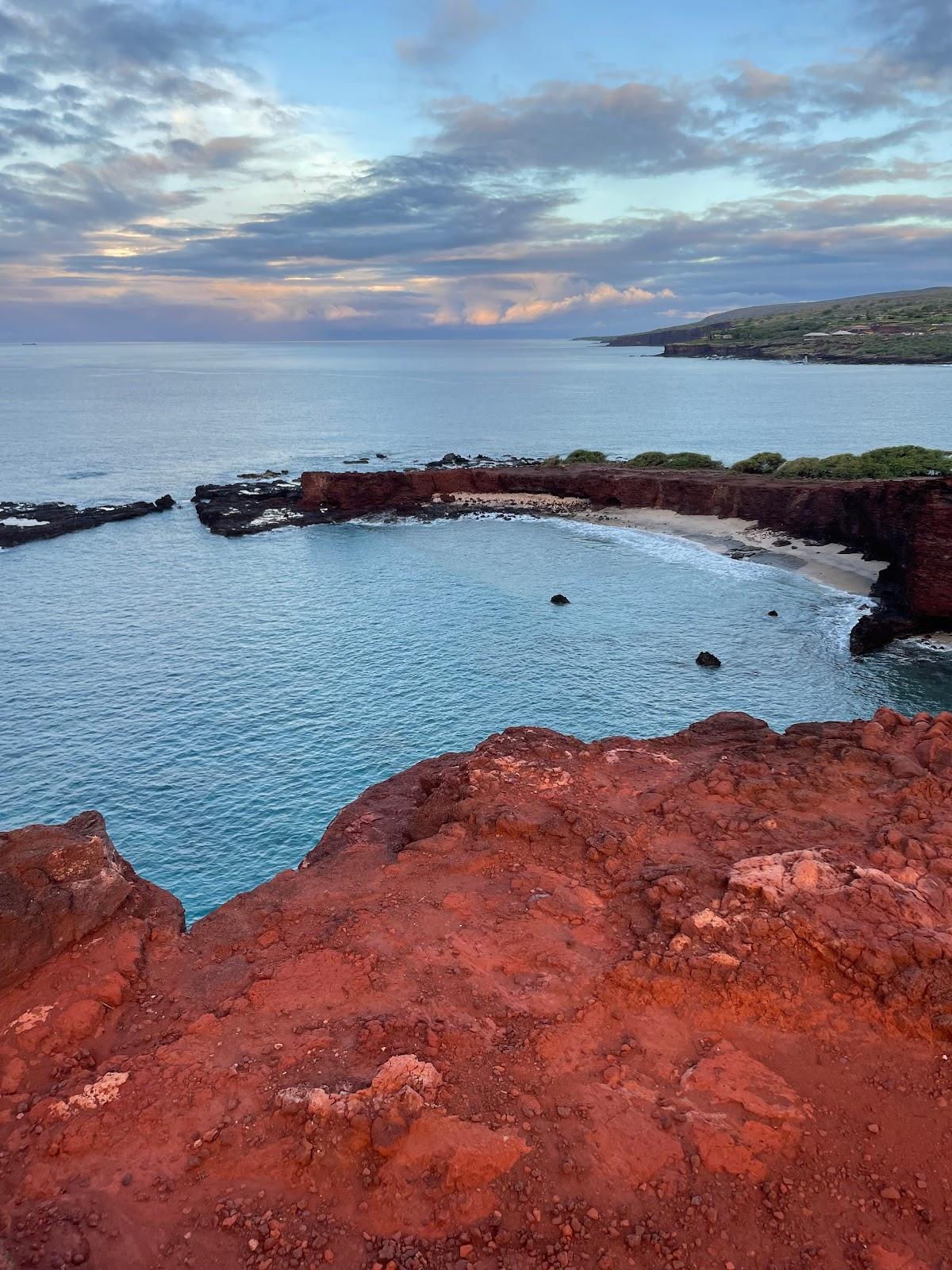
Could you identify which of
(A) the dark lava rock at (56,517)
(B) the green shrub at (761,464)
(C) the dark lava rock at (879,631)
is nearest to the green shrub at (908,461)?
(B) the green shrub at (761,464)

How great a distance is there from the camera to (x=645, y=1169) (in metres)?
11.4

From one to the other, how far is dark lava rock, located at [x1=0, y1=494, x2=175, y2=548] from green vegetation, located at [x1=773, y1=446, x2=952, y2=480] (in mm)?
68592

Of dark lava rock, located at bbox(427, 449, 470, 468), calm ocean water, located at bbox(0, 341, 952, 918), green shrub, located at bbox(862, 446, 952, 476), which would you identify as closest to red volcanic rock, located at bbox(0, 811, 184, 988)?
calm ocean water, located at bbox(0, 341, 952, 918)

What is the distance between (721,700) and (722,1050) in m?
29.6

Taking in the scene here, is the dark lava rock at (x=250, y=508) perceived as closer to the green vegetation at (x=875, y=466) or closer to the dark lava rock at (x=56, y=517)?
the dark lava rock at (x=56, y=517)

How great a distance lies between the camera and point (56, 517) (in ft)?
274

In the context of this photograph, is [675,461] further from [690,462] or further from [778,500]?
[778,500]

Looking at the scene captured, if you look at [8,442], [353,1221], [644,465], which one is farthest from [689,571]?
[8,442]

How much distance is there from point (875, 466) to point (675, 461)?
74.3 ft

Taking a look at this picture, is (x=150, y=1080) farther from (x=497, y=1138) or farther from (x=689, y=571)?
(x=689, y=571)

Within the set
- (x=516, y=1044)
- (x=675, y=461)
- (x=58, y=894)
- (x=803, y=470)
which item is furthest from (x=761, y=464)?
(x=58, y=894)

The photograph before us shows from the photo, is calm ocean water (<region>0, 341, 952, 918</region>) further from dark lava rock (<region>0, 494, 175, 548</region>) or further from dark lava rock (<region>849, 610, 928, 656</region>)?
dark lava rock (<region>0, 494, 175, 548</region>)

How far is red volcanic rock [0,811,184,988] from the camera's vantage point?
15.3 m

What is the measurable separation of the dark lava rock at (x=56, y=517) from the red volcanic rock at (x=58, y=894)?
67055 mm
